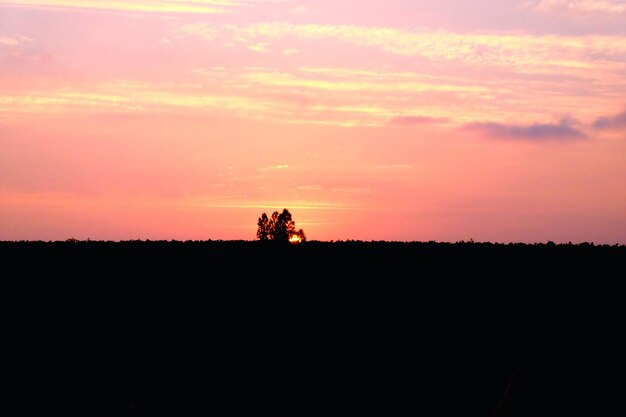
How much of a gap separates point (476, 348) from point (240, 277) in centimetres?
936

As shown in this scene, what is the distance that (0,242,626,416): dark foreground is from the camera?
59.4 ft

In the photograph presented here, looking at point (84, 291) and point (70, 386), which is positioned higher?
point (84, 291)

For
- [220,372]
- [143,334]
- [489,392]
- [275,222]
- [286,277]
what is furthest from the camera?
[275,222]

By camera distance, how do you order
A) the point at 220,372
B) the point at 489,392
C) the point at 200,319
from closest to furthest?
the point at 489,392, the point at 220,372, the point at 200,319

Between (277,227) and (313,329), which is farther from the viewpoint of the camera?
(277,227)

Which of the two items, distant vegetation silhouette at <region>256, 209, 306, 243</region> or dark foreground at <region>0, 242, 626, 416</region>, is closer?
dark foreground at <region>0, 242, 626, 416</region>

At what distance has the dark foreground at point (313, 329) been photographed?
18105mm

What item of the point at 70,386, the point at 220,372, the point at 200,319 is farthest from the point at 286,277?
the point at 70,386

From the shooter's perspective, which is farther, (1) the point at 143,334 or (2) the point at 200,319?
(2) the point at 200,319

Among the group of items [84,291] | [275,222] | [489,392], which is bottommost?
[489,392]

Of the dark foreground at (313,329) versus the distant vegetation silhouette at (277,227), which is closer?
the dark foreground at (313,329)

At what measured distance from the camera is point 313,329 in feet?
75.3

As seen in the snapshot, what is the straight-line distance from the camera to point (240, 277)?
27.5 m

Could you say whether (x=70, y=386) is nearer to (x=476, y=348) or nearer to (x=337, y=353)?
(x=337, y=353)
